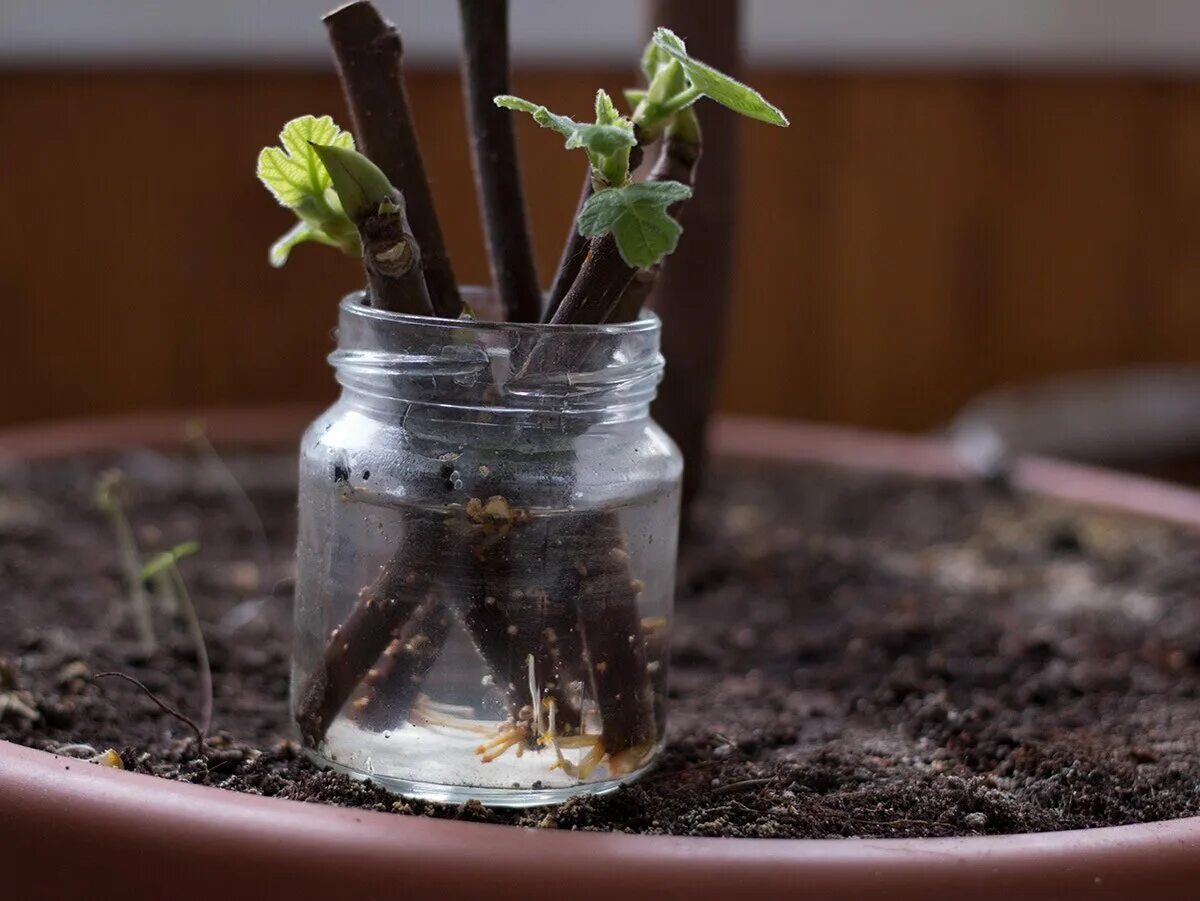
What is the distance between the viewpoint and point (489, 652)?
25.8 inches

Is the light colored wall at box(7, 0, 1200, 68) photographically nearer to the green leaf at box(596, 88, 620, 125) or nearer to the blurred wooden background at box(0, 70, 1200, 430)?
the blurred wooden background at box(0, 70, 1200, 430)

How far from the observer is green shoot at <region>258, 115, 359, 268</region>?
2.08ft

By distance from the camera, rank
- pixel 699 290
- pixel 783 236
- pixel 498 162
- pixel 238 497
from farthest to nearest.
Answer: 1. pixel 783 236
2. pixel 238 497
3. pixel 699 290
4. pixel 498 162

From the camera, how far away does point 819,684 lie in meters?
0.93

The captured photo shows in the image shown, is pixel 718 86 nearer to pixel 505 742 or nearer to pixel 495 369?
pixel 495 369

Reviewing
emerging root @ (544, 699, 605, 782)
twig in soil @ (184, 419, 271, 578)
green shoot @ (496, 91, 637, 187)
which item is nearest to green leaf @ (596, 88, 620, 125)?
green shoot @ (496, 91, 637, 187)

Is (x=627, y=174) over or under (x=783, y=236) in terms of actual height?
over

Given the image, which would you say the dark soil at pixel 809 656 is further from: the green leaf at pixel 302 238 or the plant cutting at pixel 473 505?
the green leaf at pixel 302 238

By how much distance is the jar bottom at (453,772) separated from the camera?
657 millimetres

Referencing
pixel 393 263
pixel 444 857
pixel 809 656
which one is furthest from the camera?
pixel 809 656

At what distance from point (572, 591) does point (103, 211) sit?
1.72 metres

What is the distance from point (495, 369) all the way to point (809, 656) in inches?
16.7

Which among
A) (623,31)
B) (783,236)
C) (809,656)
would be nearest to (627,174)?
(809,656)

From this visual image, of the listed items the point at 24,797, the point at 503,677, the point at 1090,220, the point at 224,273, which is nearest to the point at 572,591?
the point at 503,677
